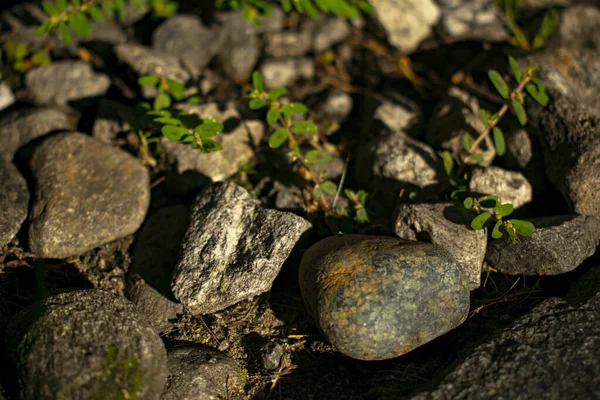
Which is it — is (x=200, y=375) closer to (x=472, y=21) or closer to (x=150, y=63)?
(x=150, y=63)

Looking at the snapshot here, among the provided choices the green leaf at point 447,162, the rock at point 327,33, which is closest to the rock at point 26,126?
the rock at point 327,33

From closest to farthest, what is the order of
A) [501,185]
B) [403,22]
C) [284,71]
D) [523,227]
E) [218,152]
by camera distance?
1. [523,227]
2. [501,185]
3. [218,152]
4. [284,71]
5. [403,22]

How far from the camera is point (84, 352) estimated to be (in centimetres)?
232

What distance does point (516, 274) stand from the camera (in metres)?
2.95

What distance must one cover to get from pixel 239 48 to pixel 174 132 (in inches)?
61.1

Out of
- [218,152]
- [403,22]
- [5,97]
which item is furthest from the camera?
[403,22]

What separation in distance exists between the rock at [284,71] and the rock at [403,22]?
743 mm

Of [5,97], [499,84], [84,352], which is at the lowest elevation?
[84,352]

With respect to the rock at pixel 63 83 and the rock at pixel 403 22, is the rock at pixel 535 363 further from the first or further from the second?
the rock at pixel 63 83

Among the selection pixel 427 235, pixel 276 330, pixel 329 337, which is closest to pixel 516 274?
pixel 427 235

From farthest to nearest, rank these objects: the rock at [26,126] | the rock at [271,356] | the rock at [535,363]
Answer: the rock at [26,126] < the rock at [271,356] < the rock at [535,363]

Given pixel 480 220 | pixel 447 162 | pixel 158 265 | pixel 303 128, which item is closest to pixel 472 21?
pixel 447 162

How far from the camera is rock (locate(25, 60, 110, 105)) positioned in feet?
12.9

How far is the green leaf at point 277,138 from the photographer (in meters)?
3.24
